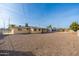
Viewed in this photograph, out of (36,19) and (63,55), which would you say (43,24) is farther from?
(63,55)

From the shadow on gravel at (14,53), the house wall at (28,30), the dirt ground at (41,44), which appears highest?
the house wall at (28,30)

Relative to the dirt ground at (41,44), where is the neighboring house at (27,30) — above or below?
above

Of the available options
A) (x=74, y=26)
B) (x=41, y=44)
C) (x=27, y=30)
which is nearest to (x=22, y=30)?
(x=27, y=30)

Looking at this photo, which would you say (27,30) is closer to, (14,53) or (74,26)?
(14,53)

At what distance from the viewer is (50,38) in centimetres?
406

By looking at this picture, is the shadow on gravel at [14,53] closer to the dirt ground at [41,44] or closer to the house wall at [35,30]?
the dirt ground at [41,44]

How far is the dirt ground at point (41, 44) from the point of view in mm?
4023

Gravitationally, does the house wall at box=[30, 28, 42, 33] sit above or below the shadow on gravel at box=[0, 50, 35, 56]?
above

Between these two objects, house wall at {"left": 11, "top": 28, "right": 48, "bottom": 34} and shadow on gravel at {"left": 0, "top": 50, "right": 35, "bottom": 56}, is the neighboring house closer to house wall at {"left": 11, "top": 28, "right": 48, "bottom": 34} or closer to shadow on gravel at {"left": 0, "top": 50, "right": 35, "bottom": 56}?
house wall at {"left": 11, "top": 28, "right": 48, "bottom": 34}

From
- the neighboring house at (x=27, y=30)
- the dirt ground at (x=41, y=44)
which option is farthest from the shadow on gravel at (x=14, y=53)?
the neighboring house at (x=27, y=30)

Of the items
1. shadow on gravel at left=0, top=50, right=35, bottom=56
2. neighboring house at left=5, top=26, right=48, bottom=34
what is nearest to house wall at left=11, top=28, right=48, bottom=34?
neighboring house at left=5, top=26, right=48, bottom=34

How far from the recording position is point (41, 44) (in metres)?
4.05

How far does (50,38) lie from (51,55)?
0.56 feet

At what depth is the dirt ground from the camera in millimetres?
4023
